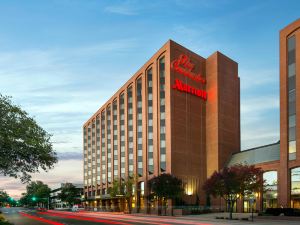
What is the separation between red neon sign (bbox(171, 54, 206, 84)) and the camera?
308ft

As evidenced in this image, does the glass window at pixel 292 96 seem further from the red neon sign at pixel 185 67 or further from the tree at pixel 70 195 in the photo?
the tree at pixel 70 195

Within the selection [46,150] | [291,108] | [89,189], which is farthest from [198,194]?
[46,150]

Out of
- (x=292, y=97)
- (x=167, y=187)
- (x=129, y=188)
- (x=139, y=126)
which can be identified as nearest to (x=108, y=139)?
(x=139, y=126)

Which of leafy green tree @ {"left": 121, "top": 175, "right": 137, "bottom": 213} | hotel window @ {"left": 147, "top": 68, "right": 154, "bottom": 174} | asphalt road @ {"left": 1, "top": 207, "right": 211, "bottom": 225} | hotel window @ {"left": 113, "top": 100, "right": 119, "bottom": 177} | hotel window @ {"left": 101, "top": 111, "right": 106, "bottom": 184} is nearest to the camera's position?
asphalt road @ {"left": 1, "top": 207, "right": 211, "bottom": 225}

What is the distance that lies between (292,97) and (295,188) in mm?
14616

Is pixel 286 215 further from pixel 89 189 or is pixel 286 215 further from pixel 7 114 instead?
pixel 89 189

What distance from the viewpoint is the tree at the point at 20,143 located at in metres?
22.9

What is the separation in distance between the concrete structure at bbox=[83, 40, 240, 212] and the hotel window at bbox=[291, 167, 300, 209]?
27.5 m

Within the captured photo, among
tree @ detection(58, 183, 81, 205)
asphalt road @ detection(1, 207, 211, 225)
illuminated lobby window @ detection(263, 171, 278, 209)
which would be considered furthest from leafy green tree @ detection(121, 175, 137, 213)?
tree @ detection(58, 183, 81, 205)

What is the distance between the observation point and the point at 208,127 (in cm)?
9919

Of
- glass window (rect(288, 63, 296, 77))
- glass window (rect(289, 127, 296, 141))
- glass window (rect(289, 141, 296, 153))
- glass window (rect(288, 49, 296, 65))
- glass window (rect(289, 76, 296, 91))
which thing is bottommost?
glass window (rect(289, 141, 296, 153))

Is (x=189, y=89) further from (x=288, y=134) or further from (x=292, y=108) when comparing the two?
(x=288, y=134)

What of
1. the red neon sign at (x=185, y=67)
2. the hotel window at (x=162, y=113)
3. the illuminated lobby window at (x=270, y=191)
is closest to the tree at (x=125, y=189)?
the hotel window at (x=162, y=113)

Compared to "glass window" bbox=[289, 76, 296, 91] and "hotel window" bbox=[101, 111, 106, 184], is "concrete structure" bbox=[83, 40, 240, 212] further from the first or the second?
"glass window" bbox=[289, 76, 296, 91]
